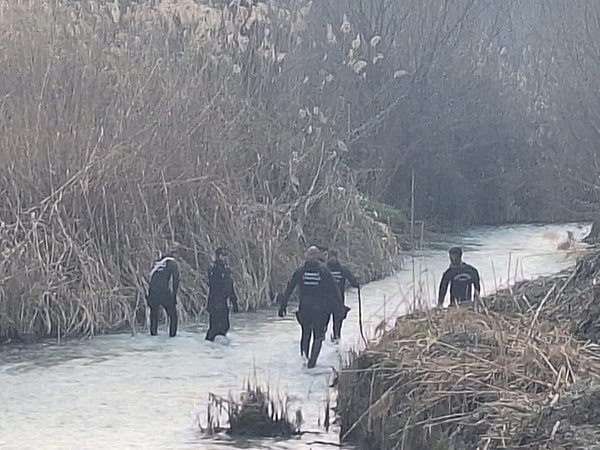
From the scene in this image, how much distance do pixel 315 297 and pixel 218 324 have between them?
3.41 metres

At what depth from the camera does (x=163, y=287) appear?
63.1 ft

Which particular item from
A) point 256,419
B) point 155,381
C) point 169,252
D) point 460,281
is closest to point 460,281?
point 460,281

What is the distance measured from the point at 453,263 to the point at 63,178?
7255mm

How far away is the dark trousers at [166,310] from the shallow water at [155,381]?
205 mm

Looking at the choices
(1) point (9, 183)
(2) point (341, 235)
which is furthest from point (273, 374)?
(2) point (341, 235)

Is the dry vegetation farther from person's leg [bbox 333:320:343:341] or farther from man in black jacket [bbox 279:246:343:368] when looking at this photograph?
man in black jacket [bbox 279:246:343:368]

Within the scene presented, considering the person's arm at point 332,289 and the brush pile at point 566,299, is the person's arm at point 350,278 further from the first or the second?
the brush pile at point 566,299

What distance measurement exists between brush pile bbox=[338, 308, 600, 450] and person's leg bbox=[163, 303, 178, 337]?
7020 mm

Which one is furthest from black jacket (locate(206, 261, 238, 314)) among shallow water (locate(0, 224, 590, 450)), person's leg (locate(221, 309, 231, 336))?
shallow water (locate(0, 224, 590, 450))

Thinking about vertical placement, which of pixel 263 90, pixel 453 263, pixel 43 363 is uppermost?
pixel 263 90

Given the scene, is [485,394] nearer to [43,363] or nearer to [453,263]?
[453,263]

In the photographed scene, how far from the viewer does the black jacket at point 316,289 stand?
15.8m

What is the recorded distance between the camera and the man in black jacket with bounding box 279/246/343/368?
1584 centimetres

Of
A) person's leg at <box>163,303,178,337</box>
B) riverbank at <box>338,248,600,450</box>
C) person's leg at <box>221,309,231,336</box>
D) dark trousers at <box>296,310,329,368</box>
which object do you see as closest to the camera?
riverbank at <box>338,248,600,450</box>
